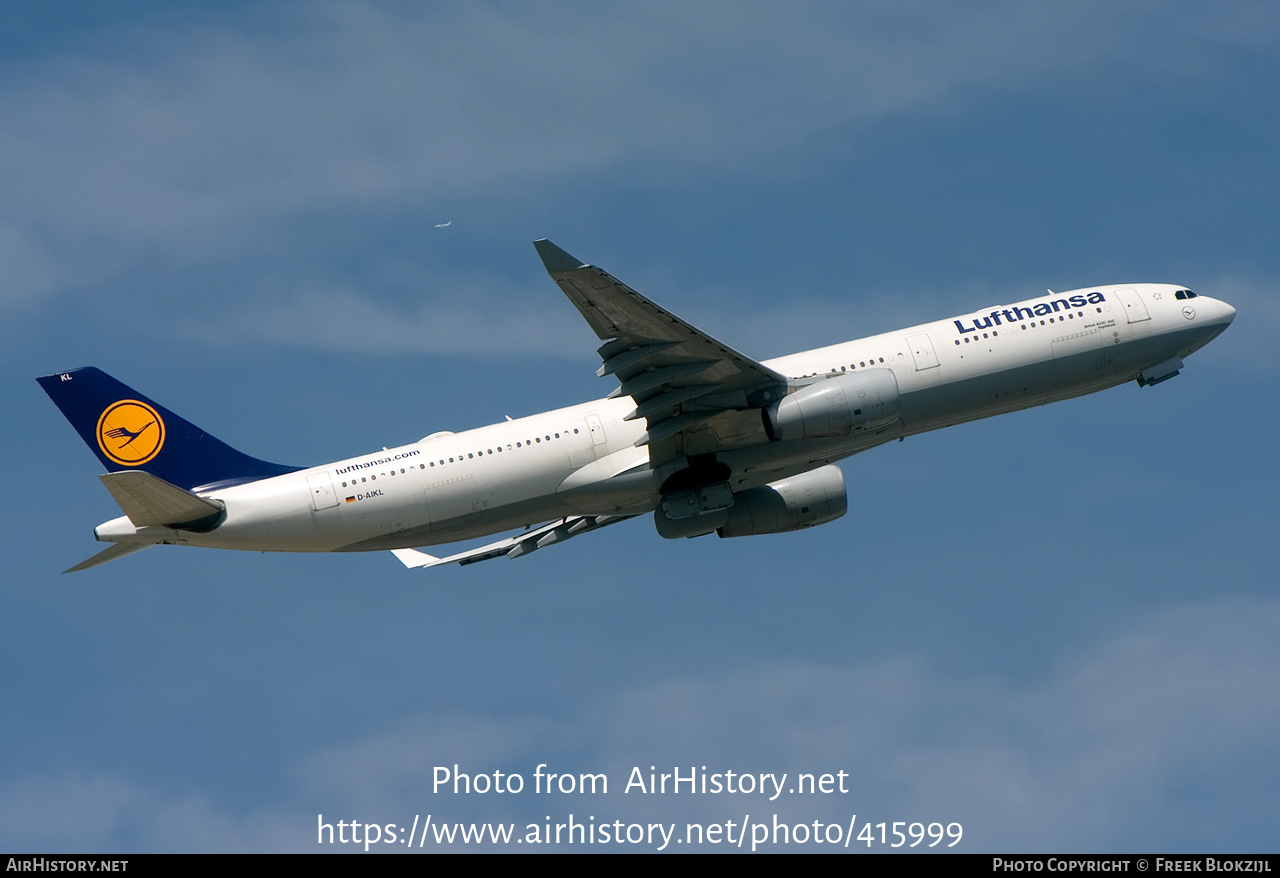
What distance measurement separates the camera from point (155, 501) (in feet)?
131

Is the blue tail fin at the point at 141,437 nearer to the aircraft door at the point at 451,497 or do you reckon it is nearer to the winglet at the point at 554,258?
the aircraft door at the point at 451,497

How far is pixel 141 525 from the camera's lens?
134 ft

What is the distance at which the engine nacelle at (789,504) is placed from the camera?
46.3 meters

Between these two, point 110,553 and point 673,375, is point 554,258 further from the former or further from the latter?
point 110,553

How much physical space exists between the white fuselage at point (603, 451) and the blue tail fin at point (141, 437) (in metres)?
1.28

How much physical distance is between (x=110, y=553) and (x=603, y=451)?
14.9 meters

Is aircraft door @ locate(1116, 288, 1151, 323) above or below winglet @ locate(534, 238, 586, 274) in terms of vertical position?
above

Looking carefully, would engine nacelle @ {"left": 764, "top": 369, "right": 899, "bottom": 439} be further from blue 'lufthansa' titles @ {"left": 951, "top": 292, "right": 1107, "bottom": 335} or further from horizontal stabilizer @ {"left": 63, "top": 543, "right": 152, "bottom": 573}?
horizontal stabilizer @ {"left": 63, "top": 543, "right": 152, "bottom": 573}

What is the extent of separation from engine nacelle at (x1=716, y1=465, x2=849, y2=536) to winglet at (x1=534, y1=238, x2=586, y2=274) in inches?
510

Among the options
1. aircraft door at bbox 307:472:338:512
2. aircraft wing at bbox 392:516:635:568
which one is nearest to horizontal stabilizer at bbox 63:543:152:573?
aircraft door at bbox 307:472:338:512

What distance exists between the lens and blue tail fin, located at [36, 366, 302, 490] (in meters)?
42.9

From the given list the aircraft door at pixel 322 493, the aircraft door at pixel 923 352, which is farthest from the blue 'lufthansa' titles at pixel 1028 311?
the aircraft door at pixel 322 493
